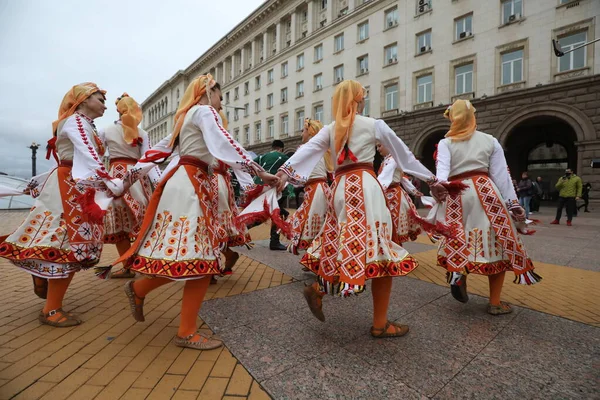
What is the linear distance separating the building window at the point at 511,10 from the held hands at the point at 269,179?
68.6 feet

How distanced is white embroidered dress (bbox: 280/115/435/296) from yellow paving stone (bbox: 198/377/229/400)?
86cm

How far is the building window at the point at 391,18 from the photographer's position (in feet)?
74.7

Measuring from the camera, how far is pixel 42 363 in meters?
2.05

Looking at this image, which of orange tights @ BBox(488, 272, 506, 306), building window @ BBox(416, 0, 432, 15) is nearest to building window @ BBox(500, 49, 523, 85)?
building window @ BBox(416, 0, 432, 15)

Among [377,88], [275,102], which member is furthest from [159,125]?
[377,88]

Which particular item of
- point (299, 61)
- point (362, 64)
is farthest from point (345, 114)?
point (299, 61)

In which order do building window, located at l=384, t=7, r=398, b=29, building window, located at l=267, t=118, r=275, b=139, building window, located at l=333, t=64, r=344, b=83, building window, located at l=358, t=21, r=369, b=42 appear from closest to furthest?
building window, located at l=384, t=7, r=398, b=29 → building window, located at l=358, t=21, r=369, b=42 → building window, located at l=333, t=64, r=344, b=83 → building window, located at l=267, t=118, r=275, b=139

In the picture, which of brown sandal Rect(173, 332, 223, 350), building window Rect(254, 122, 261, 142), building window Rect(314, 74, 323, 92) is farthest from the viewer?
building window Rect(254, 122, 261, 142)

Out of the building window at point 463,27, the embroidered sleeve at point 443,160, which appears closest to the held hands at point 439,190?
the embroidered sleeve at point 443,160

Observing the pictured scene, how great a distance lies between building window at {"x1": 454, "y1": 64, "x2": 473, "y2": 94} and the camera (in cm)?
1889

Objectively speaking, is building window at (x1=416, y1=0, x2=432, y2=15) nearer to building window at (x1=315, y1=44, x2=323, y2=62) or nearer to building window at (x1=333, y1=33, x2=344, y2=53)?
building window at (x1=333, y1=33, x2=344, y2=53)

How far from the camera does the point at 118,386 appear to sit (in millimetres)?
1831

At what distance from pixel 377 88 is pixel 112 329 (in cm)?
2406

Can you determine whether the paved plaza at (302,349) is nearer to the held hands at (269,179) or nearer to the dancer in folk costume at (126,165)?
the dancer in folk costume at (126,165)
